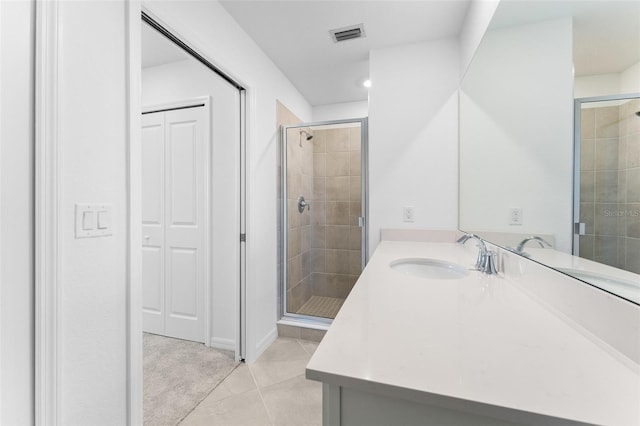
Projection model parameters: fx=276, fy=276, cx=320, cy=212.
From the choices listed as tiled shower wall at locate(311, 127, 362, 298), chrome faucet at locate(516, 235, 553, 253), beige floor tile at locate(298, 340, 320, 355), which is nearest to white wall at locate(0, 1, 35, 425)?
chrome faucet at locate(516, 235, 553, 253)

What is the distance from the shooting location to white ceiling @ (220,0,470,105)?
1.71m

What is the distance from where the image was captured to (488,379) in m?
0.49

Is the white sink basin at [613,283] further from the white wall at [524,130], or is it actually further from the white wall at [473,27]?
the white wall at [473,27]

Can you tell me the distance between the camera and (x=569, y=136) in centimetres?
75

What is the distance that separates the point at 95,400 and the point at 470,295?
1365mm

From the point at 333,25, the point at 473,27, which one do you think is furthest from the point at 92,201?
the point at 473,27

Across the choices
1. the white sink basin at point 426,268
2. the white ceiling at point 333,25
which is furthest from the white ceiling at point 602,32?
the white ceiling at point 333,25

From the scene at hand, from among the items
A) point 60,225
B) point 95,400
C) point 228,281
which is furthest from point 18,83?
point 228,281

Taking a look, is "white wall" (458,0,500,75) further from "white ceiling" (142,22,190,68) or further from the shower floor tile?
the shower floor tile

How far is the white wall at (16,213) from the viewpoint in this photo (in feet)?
2.47

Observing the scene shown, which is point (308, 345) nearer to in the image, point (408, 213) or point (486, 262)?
point (408, 213)

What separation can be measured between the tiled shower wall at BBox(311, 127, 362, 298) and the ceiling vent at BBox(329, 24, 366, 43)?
37.3 inches

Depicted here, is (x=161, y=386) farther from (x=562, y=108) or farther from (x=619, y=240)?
(x=562, y=108)

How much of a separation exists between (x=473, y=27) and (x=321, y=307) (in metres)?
2.59
